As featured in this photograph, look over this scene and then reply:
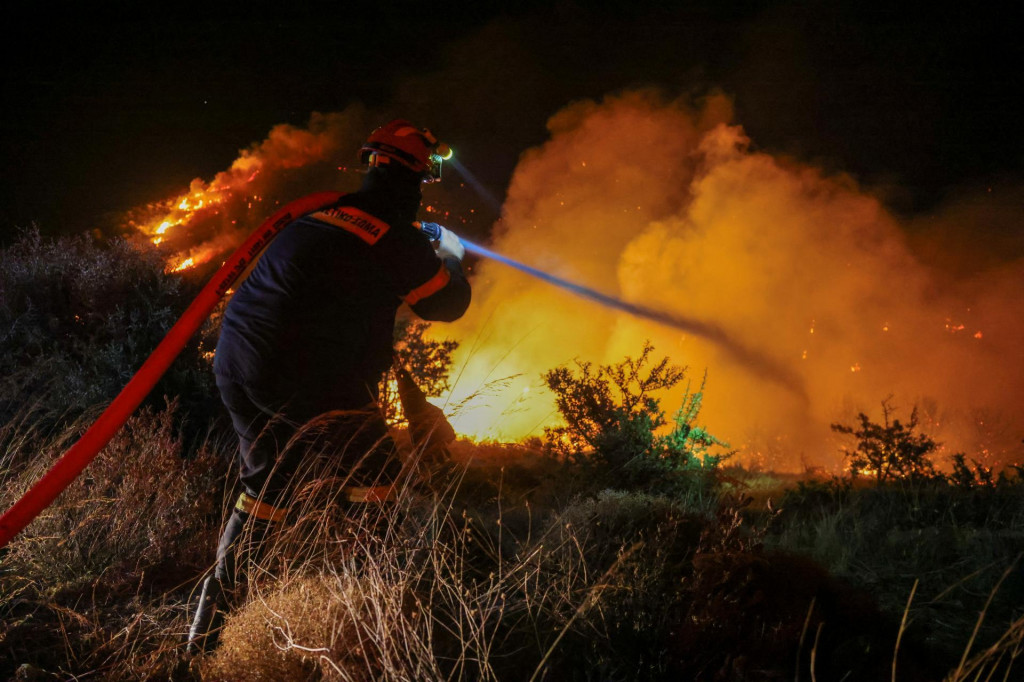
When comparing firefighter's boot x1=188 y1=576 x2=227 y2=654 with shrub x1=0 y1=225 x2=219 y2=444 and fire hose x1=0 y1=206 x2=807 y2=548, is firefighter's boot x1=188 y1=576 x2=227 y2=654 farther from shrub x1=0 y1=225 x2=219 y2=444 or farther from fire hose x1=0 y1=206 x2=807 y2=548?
shrub x1=0 y1=225 x2=219 y2=444

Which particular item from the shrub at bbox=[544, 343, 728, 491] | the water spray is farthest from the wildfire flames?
the shrub at bbox=[544, 343, 728, 491]

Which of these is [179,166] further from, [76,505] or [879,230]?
[879,230]

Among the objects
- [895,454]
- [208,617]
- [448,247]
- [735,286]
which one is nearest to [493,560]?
[208,617]

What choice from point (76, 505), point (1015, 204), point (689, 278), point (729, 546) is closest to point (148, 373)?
point (76, 505)

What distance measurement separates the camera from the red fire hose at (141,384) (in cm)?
219

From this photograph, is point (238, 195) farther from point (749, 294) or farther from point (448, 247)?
point (749, 294)

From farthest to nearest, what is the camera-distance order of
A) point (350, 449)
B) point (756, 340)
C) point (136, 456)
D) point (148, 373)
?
point (756, 340), point (136, 456), point (350, 449), point (148, 373)

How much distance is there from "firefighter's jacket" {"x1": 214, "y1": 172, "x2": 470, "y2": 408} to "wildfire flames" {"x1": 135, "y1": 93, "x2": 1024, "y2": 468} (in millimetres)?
7892

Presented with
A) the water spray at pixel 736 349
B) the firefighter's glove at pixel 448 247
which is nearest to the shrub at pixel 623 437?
the firefighter's glove at pixel 448 247

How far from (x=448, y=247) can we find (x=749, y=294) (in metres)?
10.4

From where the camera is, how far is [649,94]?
532 inches

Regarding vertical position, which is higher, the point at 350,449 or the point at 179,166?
the point at 179,166

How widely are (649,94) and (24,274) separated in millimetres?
11430

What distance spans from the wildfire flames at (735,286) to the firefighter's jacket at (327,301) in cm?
789
